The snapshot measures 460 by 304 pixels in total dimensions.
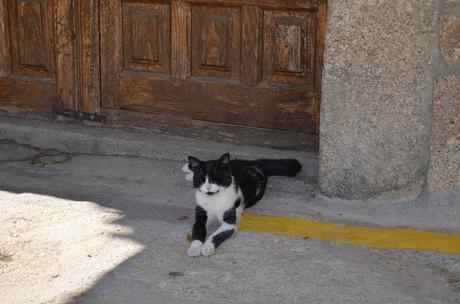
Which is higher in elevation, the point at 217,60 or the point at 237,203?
the point at 217,60

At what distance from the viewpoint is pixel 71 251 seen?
4.48 meters

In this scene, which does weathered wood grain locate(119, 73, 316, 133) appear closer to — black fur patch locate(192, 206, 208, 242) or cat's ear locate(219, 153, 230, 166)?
cat's ear locate(219, 153, 230, 166)

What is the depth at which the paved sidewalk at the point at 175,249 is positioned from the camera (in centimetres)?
403

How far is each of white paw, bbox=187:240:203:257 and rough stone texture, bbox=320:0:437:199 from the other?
3.09 feet

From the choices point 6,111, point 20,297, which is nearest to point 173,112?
point 6,111

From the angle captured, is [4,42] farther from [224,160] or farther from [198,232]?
[198,232]

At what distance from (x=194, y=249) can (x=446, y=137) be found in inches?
58.5

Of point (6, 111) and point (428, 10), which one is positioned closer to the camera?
point (428, 10)

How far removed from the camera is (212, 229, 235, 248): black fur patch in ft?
14.8

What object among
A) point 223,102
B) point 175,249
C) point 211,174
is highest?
point 223,102

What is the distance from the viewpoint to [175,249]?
177 inches

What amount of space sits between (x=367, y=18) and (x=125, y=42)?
6.18 ft

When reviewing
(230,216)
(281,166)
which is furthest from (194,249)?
(281,166)

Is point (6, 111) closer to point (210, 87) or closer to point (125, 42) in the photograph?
point (125, 42)
